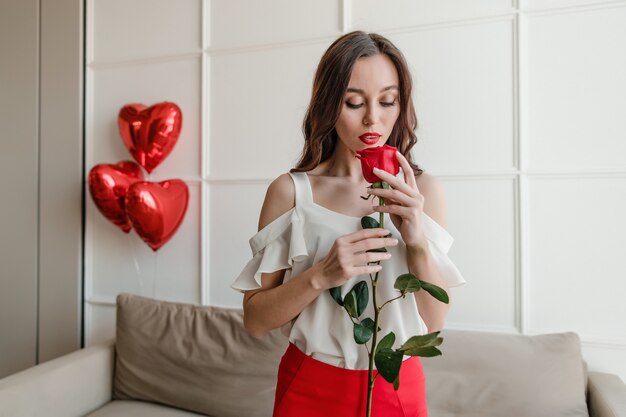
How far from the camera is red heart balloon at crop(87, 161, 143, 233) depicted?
2100 millimetres

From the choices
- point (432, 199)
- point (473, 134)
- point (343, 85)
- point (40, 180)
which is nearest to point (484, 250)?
point (473, 134)

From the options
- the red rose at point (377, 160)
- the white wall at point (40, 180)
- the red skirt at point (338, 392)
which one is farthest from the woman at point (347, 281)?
the white wall at point (40, 180)

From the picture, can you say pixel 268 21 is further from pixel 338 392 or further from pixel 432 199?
pixel 338 392

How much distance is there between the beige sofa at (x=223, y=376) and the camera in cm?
152

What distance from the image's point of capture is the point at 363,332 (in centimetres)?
57

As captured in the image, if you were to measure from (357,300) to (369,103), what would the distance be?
0.36 m

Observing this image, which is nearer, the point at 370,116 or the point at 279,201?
the point at 370,116

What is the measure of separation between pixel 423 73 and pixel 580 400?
1.27 m

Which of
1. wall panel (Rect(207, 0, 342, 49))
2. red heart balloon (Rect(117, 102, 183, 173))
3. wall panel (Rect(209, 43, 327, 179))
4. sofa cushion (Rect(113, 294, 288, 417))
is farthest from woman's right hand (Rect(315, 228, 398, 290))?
red heart balloon (Rect(117, 102, 183, 173))

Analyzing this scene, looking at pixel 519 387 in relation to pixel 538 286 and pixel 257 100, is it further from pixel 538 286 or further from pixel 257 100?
pixel 257 100

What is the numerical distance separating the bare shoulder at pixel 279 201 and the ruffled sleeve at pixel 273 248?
3 cm

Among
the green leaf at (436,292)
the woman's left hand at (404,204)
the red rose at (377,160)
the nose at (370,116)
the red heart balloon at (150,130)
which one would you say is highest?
the red heart balloon at (150,130)

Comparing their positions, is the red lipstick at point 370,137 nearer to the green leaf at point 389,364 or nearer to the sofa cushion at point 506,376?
the green leaf at point 389,364

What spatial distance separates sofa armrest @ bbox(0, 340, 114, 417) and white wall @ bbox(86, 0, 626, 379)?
1.42 ft
